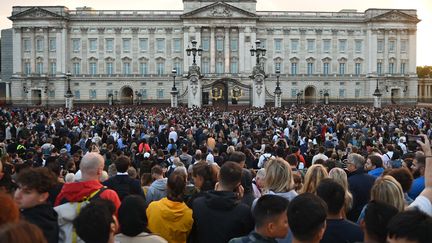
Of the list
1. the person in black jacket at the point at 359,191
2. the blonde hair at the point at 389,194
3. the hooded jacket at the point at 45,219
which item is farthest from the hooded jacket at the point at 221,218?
the person in black jacket at the point at 359,191

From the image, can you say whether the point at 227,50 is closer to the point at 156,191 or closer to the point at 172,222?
the point at 156,191

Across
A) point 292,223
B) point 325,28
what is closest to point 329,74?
point 325,28

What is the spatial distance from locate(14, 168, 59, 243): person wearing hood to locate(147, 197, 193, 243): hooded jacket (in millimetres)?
1551

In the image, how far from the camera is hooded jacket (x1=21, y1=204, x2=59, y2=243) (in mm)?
5887

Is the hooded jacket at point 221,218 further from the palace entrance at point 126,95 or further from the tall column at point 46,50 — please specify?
the tall column at point 46,50

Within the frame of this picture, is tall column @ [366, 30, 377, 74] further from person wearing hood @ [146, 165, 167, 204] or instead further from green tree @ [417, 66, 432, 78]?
person wearing hood @ [146, 165, 167, 204]

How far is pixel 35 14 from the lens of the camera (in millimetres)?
84562

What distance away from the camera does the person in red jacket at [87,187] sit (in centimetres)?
684

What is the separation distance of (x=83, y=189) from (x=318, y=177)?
144 inches

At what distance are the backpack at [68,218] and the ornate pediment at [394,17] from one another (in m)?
88.7

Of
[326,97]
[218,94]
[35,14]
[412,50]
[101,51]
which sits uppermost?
[35,14]

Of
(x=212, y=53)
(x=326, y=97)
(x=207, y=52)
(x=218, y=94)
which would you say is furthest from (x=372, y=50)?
(x=218, y=94)

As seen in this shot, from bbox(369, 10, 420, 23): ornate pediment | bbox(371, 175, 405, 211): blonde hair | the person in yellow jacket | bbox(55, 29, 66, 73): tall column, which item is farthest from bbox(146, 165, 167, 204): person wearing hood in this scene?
bbox(369, 10, 420, 23): ornate pediment

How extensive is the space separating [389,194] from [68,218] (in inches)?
165
